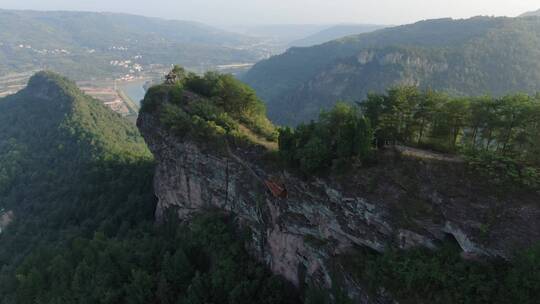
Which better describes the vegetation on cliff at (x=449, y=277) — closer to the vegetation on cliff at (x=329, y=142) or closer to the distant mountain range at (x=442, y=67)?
the vegetation on cliff at (x=329, y=142)

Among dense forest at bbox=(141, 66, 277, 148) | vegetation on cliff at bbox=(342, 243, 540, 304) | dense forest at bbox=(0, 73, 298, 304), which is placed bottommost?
dense forest at bbox=(0, 73, 298, 304)

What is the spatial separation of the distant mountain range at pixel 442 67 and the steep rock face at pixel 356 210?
8716 cm

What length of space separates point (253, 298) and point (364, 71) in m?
126

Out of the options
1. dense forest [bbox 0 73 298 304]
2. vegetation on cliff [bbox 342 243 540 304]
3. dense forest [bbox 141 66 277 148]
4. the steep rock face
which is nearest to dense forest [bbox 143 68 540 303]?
vegetation on cliff [bbox 342 243 540 304]

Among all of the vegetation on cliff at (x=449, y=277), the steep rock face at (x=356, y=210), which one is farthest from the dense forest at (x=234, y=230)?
the steep rock face at (x=356, y=210)

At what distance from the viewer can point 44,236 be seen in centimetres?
5194

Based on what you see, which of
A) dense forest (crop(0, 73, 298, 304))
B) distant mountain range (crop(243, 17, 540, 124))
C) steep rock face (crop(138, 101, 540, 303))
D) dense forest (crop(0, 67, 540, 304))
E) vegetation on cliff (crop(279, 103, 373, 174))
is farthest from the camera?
distant mountain range (crop(243, 17, 540, 124))

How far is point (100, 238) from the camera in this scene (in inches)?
1499

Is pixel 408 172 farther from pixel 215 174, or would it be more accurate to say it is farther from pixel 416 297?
pixel 215 174

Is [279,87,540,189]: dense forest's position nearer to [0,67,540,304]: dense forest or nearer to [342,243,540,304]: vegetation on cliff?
[0,67,540,304]: dense forest

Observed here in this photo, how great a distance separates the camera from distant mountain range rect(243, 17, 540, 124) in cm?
11425

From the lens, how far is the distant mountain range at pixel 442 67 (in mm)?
114250

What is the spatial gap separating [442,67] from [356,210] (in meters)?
116

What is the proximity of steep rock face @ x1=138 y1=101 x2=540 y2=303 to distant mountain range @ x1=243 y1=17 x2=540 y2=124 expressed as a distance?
87.2 m
